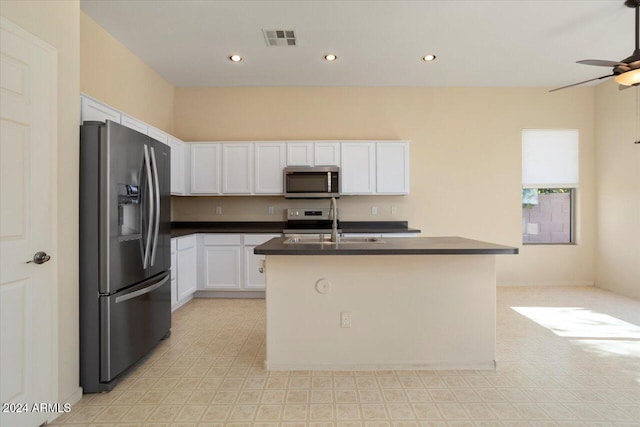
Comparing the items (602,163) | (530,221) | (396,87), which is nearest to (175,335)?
(396,87)

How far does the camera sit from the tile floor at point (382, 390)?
1983 mm

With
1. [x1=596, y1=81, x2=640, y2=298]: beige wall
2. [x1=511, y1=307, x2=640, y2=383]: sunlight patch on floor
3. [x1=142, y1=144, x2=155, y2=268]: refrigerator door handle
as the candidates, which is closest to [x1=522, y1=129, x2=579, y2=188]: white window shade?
[x1=596, y1=81, x2=640, y2=298]: beige wall

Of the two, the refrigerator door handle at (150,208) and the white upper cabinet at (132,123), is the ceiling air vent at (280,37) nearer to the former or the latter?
the white upper cabinet at (132,123)

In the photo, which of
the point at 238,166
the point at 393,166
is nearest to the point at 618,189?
the point at 393,166

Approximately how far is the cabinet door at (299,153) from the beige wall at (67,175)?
9.61 ft

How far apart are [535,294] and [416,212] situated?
76.9 inches

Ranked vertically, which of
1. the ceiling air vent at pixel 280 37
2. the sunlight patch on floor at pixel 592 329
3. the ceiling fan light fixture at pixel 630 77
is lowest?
the sunlight patch on floor at pixel 592 329

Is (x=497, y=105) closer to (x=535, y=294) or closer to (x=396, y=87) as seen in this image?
(x=396, y=87)

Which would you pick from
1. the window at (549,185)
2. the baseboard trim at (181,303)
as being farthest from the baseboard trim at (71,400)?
the window at (549,185)

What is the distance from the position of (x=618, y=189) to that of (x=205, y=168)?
231 inches

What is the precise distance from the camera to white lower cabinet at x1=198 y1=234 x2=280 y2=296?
4.65 m

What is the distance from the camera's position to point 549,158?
17.5 feet

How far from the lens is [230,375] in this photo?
8.24ft

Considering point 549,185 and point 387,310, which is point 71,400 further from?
point 549,185
